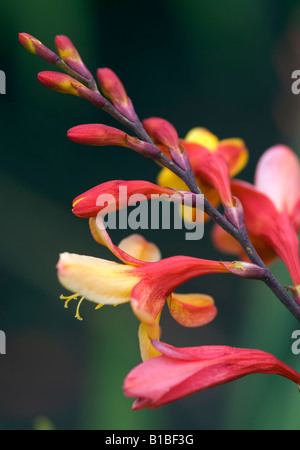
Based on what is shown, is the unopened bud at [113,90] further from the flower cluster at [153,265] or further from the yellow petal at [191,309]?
the yellow petal at [191,309]

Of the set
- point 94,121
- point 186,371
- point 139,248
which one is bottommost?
point 186,371

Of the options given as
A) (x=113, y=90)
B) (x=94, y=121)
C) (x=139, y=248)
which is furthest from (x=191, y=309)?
(x=94, y=121)

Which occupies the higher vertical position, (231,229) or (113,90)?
(113,90)

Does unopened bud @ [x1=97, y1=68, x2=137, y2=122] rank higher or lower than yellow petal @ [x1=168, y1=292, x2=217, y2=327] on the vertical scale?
higher

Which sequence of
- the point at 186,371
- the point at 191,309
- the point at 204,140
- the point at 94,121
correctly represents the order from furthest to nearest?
the point at 94,121 → the point at 204,140 → the point at 191,309 → the point at 186,371

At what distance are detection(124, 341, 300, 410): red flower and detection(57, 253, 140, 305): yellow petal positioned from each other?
0.05 meters

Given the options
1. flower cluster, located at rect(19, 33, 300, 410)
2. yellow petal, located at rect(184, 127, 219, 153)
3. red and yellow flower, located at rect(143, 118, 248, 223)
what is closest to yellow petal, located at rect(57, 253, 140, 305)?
flower cluster, located at rect(19, 33, 300, 410)

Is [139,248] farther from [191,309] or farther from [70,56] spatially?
[70,56]

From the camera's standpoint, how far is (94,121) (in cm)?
144

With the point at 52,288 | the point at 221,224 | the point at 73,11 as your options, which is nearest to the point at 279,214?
the point at 221,224

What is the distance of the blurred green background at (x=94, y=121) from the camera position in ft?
4.54

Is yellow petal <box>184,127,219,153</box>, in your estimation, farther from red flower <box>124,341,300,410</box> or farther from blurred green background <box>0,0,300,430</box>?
blurred green background <box>0,0,300,430</box>

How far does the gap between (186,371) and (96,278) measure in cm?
10

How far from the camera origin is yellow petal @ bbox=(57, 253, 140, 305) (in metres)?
0.43
